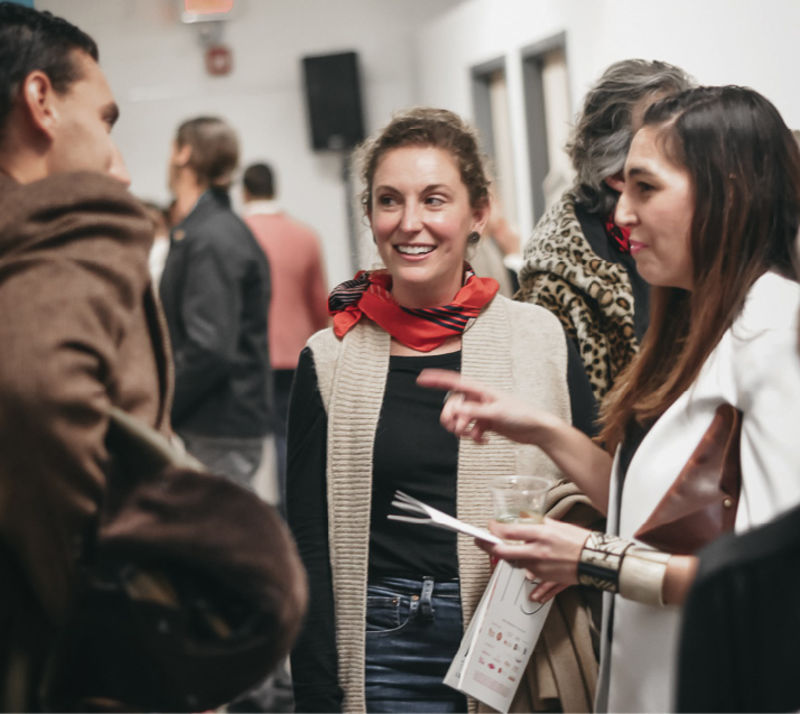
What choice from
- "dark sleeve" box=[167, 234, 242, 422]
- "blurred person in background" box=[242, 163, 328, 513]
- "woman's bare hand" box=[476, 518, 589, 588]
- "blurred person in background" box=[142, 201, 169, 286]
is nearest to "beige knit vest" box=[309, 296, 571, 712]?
"woman's bare hand" box=[476, 518, 589, 588]

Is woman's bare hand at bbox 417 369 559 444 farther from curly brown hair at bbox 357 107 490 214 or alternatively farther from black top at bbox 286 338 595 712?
curly brown hair at bbox 357 107 490 214

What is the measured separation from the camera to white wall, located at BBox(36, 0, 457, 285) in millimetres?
8531

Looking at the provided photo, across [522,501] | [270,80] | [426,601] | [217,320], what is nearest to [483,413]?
[522,501]

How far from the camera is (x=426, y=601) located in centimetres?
183

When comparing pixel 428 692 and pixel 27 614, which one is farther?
pixel 428 692

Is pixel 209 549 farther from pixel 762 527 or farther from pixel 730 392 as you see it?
pixel 730 392

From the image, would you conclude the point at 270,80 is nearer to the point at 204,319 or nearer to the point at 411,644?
the point at 204,319

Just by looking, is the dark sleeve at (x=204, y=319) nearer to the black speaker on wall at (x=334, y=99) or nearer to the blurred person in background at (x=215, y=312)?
the blurred person in background at (x=215, y=312)

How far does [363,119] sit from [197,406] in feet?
17.1

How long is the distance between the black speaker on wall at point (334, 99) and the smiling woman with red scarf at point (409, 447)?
6.67 meters

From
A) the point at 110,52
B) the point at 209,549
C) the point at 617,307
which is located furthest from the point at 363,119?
the point at 209,549

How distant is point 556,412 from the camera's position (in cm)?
194

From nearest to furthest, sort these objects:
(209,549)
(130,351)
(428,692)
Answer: (209,549) < (130,351) < (428,692)

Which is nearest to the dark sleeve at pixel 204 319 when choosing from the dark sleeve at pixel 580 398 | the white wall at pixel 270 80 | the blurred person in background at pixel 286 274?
the blurred person in background at pixel 286 274
